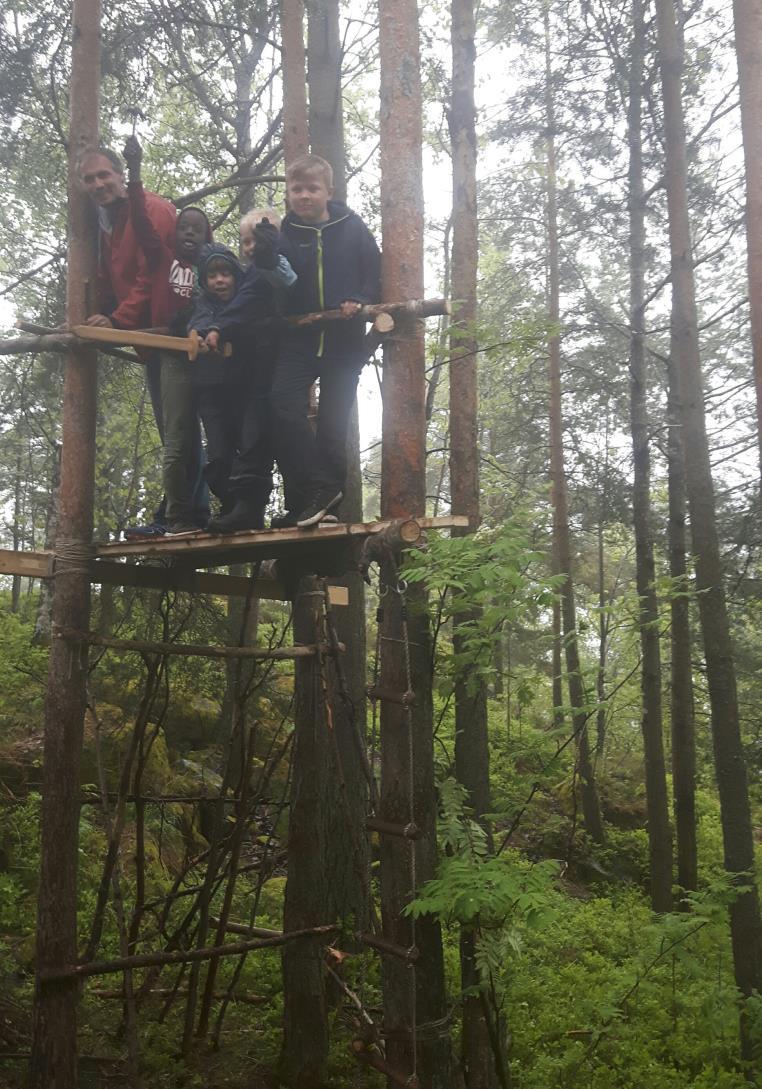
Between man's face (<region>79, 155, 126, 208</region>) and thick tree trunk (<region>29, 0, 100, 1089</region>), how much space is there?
0.45 ft

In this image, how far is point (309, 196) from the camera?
4.69 metres

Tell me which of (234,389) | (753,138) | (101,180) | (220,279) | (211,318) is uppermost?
(753,138)

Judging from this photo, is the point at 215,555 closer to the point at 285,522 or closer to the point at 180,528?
the point at 180,528

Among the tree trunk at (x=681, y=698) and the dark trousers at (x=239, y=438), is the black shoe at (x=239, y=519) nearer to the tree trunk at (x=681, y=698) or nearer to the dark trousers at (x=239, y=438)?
the dark trousers at (x=239, y=438)

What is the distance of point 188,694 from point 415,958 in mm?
8071

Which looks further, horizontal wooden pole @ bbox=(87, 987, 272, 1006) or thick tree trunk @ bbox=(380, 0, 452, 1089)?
horizontal wooden pole @ bbox=(87, 987, 272, 1006)

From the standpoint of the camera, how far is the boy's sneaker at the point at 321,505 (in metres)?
4.41

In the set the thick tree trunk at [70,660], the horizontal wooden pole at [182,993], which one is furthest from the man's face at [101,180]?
the horizontal wooden pole at [182,993]

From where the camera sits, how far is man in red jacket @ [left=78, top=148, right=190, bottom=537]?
16.4 feet

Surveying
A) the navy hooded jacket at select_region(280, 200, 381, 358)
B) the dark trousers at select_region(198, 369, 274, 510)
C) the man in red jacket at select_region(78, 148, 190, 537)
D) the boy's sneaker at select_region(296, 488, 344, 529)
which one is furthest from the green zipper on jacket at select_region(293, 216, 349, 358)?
the man in red jacket at select_region(78, 148, 190, 537)

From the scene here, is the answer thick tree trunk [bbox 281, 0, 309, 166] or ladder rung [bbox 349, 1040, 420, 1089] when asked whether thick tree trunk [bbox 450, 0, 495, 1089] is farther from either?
ladder rung [bbox 349, 1040, 420, 1089]

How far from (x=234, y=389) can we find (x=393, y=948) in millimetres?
3446

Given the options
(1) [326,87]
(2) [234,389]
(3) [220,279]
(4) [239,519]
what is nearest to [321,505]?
(4) [239,519]

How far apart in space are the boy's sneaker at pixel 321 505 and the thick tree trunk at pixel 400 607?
0.31m
